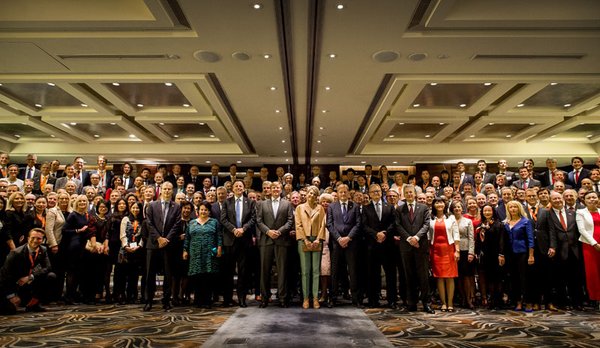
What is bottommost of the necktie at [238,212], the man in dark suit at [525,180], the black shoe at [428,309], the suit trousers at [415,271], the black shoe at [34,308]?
the black shoe at [428,309]

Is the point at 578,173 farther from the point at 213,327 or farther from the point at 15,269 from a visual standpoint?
the point at 15,269

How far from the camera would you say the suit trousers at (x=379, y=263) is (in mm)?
5171

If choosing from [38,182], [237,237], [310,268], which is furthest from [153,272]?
[38,182]

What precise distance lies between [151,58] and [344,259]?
4.44m

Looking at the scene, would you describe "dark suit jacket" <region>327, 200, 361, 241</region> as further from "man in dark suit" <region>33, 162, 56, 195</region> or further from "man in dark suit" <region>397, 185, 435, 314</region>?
"man in dark suit" <region>33, 162, 56, 195</region>

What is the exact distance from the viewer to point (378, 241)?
516 centimetres

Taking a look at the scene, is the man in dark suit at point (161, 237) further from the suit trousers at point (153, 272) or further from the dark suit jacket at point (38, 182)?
the dark suit jacket at point (38, 182)

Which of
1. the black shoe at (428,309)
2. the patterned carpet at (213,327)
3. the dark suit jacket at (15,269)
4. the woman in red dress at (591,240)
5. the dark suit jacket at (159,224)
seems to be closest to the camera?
the patterned carpet at (213,327)

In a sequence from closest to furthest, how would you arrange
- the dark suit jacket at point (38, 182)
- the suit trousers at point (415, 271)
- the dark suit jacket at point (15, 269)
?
the dark suit jacket at point (15, 269) < the suit trousers at point (415, 271) < the dark suit jacket at point (38, 182)

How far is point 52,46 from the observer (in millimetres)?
5941

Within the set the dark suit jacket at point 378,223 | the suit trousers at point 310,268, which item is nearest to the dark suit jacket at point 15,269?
the suit trousers at point 310,268

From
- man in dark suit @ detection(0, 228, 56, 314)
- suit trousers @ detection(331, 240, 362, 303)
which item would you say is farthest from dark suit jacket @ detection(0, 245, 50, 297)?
suit trousers @ detection(331, 240, 362, 303)

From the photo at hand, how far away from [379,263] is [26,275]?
4.42 meters

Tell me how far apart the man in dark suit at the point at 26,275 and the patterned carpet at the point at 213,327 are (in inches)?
9.6
